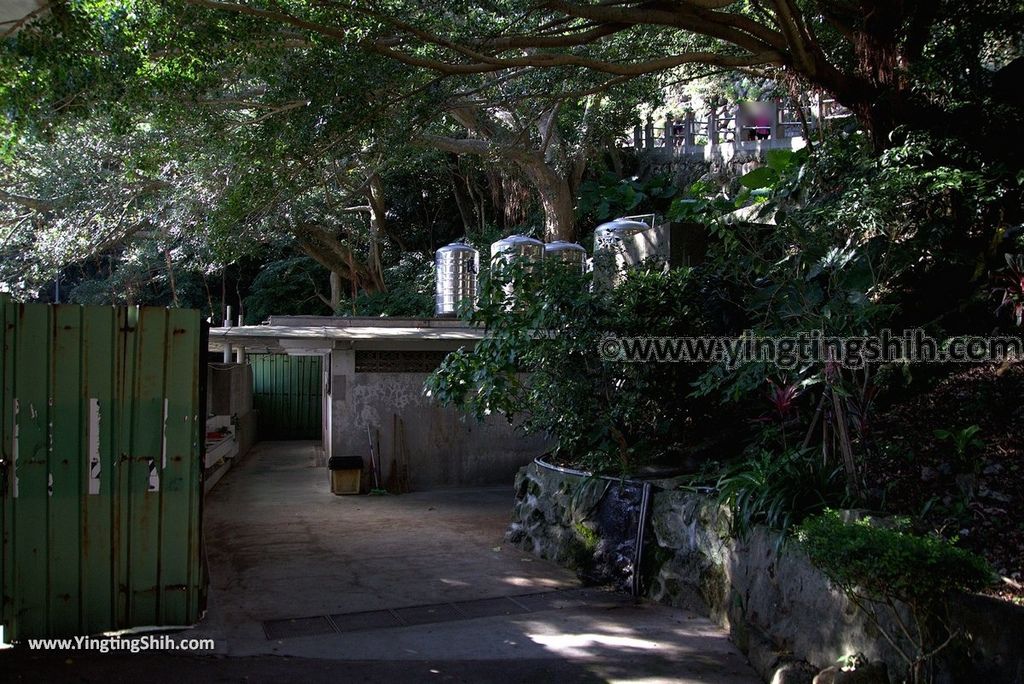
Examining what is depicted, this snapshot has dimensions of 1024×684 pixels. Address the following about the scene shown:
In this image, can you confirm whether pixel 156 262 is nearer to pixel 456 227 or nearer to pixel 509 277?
pixel 456 227

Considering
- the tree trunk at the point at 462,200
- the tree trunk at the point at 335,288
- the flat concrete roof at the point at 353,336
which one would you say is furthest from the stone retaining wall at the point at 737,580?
the tree trunk at the point at 335,288

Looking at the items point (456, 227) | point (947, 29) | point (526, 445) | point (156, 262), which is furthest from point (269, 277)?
point (947, 29)

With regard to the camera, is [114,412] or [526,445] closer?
[114,412]

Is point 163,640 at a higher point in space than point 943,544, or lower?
lower

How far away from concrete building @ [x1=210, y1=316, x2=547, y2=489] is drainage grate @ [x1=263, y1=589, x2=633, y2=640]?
638cm

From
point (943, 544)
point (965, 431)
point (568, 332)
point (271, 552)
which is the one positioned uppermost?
point (568, 332)

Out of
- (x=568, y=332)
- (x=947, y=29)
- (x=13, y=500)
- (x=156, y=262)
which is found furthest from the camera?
(x=156, y=262)

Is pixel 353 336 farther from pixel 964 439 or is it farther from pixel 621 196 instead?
pixel 621 196

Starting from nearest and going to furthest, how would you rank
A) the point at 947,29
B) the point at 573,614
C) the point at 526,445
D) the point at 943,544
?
1. the point at 943,544
2. the point at 573,614
3. the point at 947,29
4. the point at 526,445

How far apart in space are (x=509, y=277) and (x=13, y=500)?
15.2 feet

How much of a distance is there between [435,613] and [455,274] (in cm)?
1000

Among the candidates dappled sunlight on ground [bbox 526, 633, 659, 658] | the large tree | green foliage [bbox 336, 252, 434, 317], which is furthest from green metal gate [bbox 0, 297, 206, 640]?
green foliage [bbox 336, 252, 434, 317]

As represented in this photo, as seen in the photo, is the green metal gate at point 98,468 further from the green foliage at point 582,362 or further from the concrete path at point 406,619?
the green foliage at point 582,362

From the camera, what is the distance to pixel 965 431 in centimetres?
623
